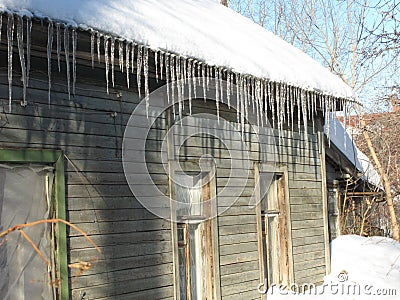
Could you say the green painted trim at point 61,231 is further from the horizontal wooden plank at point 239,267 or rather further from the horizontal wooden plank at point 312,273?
the horizontal wooden plank at point 312,273

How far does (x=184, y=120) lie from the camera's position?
21.4 ft

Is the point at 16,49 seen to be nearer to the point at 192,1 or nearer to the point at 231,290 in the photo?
the point at 231,290

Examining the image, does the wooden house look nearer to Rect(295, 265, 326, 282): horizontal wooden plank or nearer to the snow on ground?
Rect(295, 265, 326, 282): horizontal wooden plank

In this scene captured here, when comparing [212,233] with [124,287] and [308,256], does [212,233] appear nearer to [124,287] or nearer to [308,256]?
[124,287]

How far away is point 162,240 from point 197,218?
2.55 feet

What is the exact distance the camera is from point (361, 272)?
9.16 meters

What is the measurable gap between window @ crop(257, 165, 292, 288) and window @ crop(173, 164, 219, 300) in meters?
1.40

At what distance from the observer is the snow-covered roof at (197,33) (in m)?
4.57

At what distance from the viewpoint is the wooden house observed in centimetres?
468

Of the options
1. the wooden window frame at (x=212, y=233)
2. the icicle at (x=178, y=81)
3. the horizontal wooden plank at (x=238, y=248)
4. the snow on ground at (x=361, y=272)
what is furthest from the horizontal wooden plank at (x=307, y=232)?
the icicle at (x=178, y=81)

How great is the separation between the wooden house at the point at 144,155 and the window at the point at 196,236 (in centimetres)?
2

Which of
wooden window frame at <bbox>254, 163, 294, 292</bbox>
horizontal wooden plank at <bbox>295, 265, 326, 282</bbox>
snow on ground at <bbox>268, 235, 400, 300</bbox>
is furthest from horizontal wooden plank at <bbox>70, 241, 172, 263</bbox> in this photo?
horizontal wooden plank at <bbox>295, 265, 326, 282</bbox>

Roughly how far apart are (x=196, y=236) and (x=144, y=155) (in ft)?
4.57

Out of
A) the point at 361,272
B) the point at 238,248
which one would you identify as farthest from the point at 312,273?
the point at 238,248
